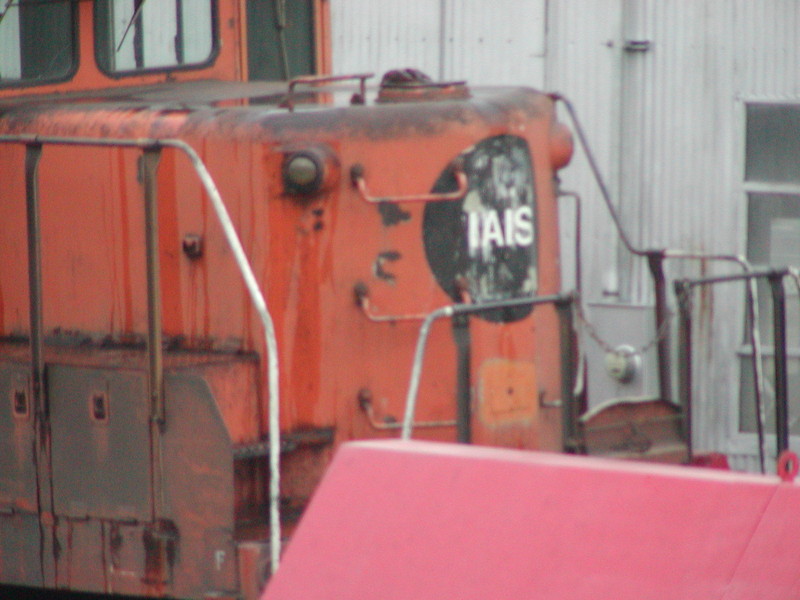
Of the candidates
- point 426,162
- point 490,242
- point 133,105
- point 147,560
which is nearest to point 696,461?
point 490,242

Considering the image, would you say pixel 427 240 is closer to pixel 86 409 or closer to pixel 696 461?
pixel 86 409

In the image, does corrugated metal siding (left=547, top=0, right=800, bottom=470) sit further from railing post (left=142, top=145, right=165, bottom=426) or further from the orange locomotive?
railing post (left=142, top=145, right=165, bottom=426)

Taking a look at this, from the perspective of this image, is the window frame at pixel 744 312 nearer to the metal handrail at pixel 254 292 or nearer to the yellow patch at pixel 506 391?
the yellow patch at pixel 506 391

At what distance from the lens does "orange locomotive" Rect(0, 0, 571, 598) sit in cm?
321

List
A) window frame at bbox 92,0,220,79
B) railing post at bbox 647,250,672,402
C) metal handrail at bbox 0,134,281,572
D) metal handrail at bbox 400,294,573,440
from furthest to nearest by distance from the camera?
1. railing post at bbox 647,250,672,402
2. window frame at bbox 92,0,220,79
3. metal handrail at bbox 400,294,573,440
4. metal handrail at bbox 0,134,281,572

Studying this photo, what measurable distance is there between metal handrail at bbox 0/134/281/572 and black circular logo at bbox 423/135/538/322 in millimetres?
664

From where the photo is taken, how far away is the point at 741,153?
21.4ft

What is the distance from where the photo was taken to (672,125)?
21.4 ft

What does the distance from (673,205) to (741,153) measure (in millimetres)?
469

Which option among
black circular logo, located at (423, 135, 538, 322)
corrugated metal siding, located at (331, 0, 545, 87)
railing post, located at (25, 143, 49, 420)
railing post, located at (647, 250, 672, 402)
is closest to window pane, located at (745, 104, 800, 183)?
corrugated metal siding, located at (331, 0, 545, 87)

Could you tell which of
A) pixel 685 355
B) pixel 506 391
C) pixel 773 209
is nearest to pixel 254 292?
pixel 506 391

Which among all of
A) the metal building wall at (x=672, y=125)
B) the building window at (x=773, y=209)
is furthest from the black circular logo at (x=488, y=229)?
the building window at (x=773, y=209)

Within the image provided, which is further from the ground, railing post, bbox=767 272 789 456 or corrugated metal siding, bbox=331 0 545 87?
corrugated metal siding, bbox=331 0 545 87

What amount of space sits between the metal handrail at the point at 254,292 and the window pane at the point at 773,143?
167 inches
